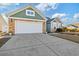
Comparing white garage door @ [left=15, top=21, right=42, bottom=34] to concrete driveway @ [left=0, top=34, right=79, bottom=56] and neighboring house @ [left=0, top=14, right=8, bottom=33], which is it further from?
neighboring house @ [left=0, top=14, right=8, bottom=33]

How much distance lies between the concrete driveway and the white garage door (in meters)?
0.27

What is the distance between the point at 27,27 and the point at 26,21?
298 millimetres

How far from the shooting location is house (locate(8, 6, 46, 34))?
23.2 ft

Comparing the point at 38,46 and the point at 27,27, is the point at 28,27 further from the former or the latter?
the point at 38,46

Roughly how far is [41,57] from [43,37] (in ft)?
4.82

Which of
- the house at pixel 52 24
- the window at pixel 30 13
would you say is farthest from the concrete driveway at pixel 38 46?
the window at pixel 30 13

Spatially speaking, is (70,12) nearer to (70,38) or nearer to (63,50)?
(70,38)

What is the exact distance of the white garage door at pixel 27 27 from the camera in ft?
24.2

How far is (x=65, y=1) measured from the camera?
702cm

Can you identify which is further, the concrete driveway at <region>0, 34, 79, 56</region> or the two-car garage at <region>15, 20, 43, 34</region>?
the two-car garage at <region>15, 20, 43, 34</region>

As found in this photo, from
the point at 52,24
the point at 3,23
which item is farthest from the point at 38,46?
the point at 3,23

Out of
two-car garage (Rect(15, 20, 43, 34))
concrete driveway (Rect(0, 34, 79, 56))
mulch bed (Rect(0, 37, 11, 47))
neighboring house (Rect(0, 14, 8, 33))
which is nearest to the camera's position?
concrete driveway (Rect(0, 34, 79, 56))

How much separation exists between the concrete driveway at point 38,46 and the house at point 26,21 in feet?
1.06

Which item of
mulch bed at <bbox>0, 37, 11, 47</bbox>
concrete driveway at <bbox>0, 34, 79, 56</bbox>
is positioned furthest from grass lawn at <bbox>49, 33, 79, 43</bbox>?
mulch bed at <bbox>0, 37, 11, 47</bbox>
